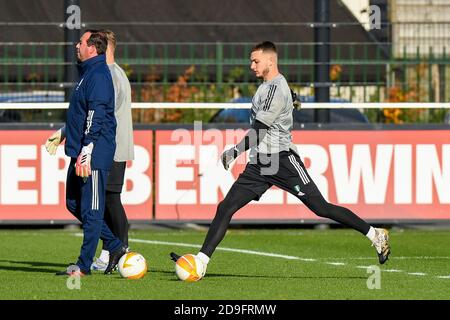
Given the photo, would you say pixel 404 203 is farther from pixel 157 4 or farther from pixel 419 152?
pixel 157 4

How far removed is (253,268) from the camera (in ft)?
43.9

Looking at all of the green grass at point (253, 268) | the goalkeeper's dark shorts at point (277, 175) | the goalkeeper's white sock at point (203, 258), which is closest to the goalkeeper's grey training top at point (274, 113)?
the goalkeeper's dark shorts at point (277, 175)

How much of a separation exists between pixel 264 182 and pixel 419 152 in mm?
6090

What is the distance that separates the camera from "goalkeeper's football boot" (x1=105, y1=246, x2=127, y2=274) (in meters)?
12.5

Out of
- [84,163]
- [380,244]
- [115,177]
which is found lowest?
[380,244]

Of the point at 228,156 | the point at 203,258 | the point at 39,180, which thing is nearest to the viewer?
the point at 203,258

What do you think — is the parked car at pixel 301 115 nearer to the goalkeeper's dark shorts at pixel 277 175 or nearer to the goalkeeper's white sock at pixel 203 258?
the goalkeeper's dark shorts at pixel 277 175

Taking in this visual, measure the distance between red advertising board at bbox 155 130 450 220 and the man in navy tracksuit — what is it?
224 inches

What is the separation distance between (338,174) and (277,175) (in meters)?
5.76

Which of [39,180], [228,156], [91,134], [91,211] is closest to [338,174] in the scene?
[39,180]

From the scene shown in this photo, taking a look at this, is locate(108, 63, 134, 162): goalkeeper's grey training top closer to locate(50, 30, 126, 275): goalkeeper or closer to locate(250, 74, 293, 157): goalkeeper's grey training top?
locate(50, 30, 126, 275): goalkeeper

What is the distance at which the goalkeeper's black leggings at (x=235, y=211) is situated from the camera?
39.3 feet

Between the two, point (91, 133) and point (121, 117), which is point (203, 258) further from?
point (121, 117)
